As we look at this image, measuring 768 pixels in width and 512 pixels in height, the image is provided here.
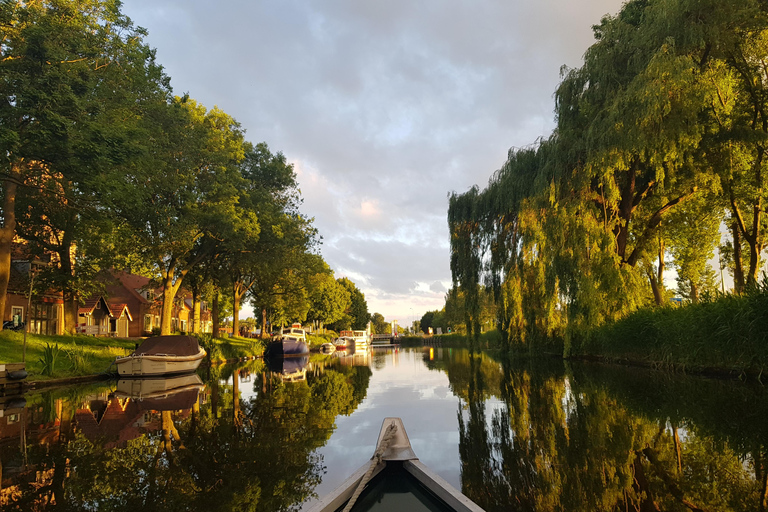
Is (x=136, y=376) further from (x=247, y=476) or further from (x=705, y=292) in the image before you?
(x=705, y=292)

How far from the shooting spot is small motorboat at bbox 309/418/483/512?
4004 millimetres

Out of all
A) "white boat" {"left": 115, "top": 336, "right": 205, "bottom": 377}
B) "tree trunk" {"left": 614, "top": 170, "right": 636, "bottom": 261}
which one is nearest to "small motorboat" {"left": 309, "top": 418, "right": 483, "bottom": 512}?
"white boat" {"left": 115, "top": 336, "right": 205, "bottom": 377}

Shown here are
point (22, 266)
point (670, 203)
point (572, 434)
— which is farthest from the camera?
point (22, 266)

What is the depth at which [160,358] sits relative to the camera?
19.6 m

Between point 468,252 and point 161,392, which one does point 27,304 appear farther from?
point 468,252

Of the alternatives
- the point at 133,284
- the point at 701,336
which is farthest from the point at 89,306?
the point at 701,336

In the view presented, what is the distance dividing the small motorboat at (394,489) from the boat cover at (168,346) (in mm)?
17436

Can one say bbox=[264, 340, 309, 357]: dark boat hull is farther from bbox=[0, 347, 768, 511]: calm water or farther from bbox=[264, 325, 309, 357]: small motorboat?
bbox=[0, 347, 768, 511]: calm water

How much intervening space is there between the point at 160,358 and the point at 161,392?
4673 mm

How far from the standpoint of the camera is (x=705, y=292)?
15.1 m

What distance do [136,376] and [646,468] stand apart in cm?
1973

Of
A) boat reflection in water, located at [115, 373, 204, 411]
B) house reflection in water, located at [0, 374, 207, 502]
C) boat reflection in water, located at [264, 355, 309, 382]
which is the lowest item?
boat reflection in water, located at [264, 355, 309, 382]

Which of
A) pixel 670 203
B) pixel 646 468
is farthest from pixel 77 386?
pixel 670 203

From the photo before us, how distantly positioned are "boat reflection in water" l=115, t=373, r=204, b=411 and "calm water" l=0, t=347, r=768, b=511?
174 millimetres
